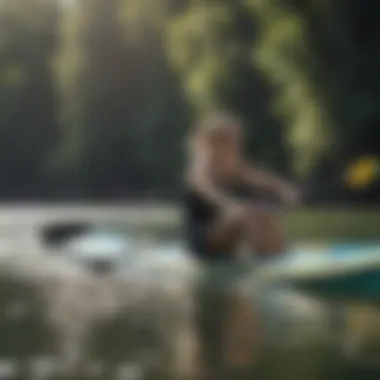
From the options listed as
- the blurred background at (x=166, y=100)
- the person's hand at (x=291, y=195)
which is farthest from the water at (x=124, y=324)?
the person's hand at (x=291, y=195)

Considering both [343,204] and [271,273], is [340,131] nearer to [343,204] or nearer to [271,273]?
[343,204]

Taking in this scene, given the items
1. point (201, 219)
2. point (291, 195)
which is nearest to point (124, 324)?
point (201, 219)

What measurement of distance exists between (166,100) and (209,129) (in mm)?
73

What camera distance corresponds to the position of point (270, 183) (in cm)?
101

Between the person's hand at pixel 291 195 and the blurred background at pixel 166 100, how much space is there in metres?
0.01

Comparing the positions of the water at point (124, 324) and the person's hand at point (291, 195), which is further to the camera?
the person's hand at point (291, 195)

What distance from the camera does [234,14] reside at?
1.03m

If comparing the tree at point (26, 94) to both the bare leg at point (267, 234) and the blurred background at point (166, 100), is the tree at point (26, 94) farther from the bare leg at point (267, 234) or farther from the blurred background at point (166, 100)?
the bare leg at point (267, 234)

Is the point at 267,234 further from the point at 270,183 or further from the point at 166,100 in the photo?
the point at 166,100

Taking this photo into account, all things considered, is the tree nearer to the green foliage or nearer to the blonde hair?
the green foliage

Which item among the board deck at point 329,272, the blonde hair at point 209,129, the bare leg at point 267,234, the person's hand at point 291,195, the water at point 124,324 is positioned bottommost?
the water at point 124,324

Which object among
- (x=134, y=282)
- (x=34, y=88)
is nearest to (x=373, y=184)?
(x=134, y=282)

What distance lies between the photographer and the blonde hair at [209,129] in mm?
995

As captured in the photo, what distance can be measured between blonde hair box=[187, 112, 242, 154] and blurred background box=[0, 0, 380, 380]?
1 cm
